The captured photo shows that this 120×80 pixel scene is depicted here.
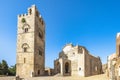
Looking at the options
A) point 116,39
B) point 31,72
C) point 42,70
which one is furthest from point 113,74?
point 42,70

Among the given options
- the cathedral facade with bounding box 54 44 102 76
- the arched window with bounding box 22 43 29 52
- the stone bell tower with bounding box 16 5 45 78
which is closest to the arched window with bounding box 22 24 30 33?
the stone bell tower with bounding box 16 5 45 78

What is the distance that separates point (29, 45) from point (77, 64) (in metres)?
12.1

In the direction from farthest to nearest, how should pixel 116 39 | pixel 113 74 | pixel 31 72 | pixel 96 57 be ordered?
pixel 96 57
pixel 31 72
pixel 116 39
pixel 113 74

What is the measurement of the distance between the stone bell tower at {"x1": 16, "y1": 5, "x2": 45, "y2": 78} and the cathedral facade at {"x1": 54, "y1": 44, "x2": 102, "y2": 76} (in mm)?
5355

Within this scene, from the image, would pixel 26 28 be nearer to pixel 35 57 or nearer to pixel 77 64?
pixel 35 57

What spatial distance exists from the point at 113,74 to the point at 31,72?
67.7 feet

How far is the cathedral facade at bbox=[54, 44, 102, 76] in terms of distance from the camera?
2060 inches

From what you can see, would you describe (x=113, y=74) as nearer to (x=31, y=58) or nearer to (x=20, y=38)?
(x=31, y=58)

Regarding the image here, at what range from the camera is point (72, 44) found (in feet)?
202

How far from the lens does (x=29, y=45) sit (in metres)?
52.5

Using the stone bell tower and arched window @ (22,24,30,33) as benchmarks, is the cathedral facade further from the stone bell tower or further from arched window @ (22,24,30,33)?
arched window @ (22,24,30,33)

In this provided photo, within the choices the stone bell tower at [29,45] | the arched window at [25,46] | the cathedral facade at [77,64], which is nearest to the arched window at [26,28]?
the stone bell tower at [29,45]

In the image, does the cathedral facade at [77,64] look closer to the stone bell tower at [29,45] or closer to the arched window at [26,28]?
the stone bell tower at [29,45]

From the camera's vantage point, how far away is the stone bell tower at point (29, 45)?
169 feet
